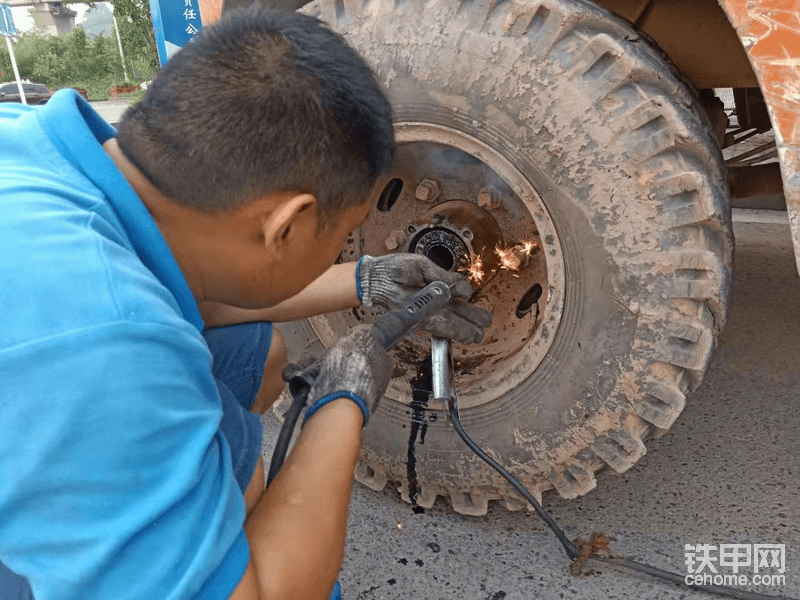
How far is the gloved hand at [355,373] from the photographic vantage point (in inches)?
50.0

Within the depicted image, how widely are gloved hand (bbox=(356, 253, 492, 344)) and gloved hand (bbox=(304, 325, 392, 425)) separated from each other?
1.00ft

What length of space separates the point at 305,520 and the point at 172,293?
0.42 meters

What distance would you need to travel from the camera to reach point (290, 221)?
3.06 ft

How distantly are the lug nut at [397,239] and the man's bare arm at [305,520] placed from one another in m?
0.88

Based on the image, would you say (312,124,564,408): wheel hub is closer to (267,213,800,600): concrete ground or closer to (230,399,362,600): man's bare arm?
(267,213,800,600): concrete ground

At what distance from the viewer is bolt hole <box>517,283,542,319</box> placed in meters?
1.88

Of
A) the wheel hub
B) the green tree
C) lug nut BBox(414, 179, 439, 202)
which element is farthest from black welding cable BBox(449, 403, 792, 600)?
the green tree

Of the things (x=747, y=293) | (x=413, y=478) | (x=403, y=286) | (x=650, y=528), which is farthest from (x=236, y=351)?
(x=747, y=293)

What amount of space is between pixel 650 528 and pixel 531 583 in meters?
0.41

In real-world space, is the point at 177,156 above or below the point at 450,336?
above

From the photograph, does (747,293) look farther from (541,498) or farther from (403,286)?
(403,286)

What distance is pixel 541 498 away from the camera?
5.89ft

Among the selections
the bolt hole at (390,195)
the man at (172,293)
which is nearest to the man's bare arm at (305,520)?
the man at (172,293)

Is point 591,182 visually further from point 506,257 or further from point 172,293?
point 172,293
